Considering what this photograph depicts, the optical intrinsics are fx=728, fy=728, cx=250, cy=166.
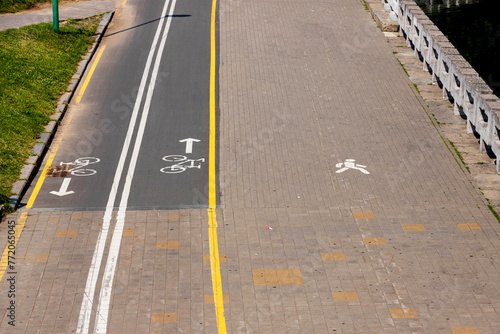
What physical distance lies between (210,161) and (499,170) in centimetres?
644

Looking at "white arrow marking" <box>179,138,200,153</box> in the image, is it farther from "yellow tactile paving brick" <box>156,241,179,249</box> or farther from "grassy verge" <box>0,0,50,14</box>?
"grassy verge" <box>0,0,50,14</box>

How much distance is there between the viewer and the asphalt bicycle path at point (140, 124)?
50.4ft

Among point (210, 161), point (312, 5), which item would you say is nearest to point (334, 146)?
point (210, 161)

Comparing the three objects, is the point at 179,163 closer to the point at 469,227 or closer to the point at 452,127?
the point at 469,227

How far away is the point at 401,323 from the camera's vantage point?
11.5 metres

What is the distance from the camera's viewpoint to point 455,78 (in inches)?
751

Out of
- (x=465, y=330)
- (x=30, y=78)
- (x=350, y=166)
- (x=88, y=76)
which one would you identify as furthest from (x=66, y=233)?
(x=88, y=76)

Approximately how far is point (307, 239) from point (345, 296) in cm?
183

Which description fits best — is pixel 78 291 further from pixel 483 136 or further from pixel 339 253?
pixel 483 136

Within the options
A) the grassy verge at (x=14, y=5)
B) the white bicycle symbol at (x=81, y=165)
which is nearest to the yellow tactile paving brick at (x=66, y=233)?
the white bicycle symbol at (x=81, y=165)

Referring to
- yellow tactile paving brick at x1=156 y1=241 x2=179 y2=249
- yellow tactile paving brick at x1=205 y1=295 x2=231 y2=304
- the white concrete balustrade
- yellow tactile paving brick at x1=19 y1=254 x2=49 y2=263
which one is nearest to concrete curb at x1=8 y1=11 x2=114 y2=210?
yellow tactile paving brick at x1=19 y1=254 x2=49 y2=263

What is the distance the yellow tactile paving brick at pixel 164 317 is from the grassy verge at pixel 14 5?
17.7 metres

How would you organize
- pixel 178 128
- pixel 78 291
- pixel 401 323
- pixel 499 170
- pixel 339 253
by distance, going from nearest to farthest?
1. pixel 401 323
2. pixel 78 291
3. pixel 339 253
4. pixel 499 170
5. pixel 178 128

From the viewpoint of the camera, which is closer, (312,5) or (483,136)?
(483,136)
